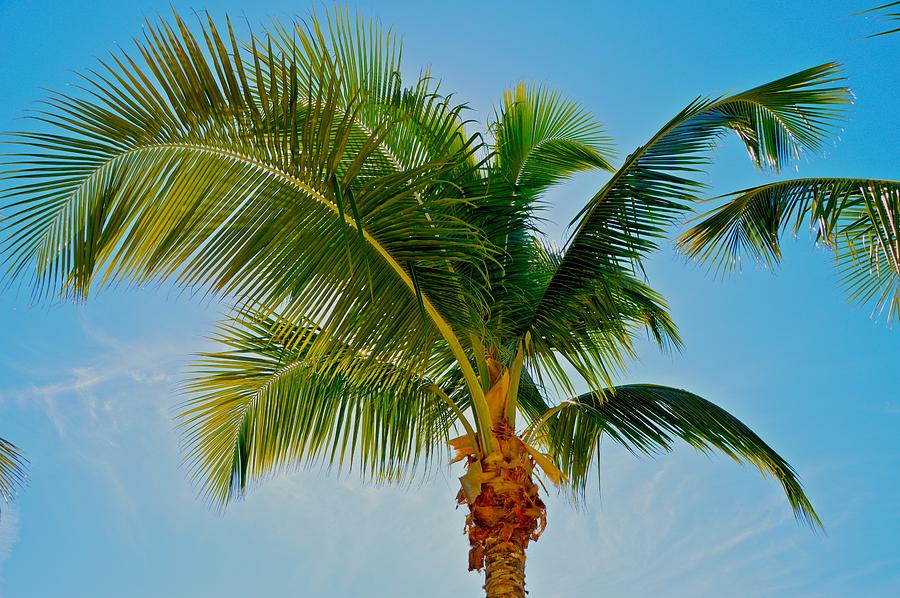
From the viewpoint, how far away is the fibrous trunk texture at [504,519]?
5406mm

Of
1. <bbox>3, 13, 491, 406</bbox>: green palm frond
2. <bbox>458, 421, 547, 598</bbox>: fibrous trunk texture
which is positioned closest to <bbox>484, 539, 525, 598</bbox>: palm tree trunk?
<bbox>458, 421, 547, 598</bbox>: fibrous trunk texture

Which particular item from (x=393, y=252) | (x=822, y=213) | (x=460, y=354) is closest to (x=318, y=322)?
(x=393, y=252)

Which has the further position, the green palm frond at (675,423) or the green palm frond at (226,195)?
the green palm frond at (675,423)

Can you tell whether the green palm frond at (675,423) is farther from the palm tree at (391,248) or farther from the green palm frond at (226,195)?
the green palm frond at (226,195)

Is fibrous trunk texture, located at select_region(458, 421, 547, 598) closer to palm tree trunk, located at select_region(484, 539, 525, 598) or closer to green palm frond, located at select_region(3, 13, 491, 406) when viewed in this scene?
palm tree trunk, located at select_region(484, 539, 525, 598)

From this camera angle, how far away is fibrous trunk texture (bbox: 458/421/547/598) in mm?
5406

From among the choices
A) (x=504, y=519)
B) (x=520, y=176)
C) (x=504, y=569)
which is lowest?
(x=504, y=569)

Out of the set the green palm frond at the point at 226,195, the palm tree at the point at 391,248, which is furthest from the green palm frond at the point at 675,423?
the green palm frond at the point at 226,195

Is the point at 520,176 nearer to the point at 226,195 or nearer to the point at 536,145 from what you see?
the point at 536,145

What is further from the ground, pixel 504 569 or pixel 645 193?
pixel 645 193

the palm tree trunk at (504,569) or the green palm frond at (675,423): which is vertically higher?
the green palm frond at (675,423)

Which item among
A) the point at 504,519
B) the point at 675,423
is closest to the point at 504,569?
the point at 504,519

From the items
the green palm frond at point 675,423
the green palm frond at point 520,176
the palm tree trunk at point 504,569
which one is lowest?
the palm tree trunk at point 504,569

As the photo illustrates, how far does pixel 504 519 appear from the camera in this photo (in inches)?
216
